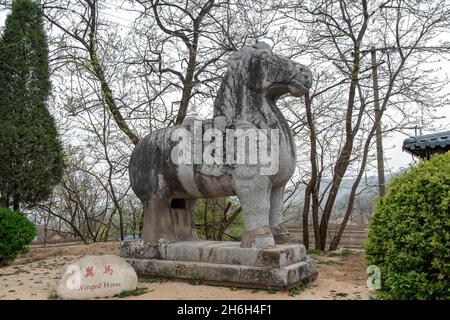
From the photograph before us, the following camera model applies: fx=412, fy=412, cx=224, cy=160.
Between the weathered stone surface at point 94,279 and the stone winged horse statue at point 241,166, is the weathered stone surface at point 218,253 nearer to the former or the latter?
the stone winged horse statue at point 241,166

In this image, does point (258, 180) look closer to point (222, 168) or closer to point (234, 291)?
point (222, 168)

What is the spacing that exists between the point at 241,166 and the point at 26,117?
601 centimetres

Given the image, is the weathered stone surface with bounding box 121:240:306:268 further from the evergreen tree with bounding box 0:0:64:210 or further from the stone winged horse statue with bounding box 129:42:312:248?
the evergreen tree with bounding box 0:0:64:210

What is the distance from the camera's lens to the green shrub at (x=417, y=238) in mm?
2789

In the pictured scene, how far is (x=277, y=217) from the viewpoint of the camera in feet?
19.1

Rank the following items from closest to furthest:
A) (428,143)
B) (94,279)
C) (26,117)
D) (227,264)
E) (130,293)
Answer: (94,279)
(130,293)
(227,264)
(428,143)
(26,117)

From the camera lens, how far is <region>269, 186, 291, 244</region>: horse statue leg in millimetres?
5720

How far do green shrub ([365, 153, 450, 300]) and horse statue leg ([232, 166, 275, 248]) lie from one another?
212 cm

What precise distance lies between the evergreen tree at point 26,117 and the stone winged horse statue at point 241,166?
13.0 ft

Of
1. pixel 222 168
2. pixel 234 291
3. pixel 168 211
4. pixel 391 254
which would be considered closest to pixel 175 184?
pixel 168 211

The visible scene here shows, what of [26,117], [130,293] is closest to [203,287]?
[130,293]

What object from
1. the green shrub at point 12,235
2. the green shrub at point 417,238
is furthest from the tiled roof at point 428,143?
the green shrub at point 12,235

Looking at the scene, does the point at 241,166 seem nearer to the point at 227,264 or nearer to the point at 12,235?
the point at 227,264
